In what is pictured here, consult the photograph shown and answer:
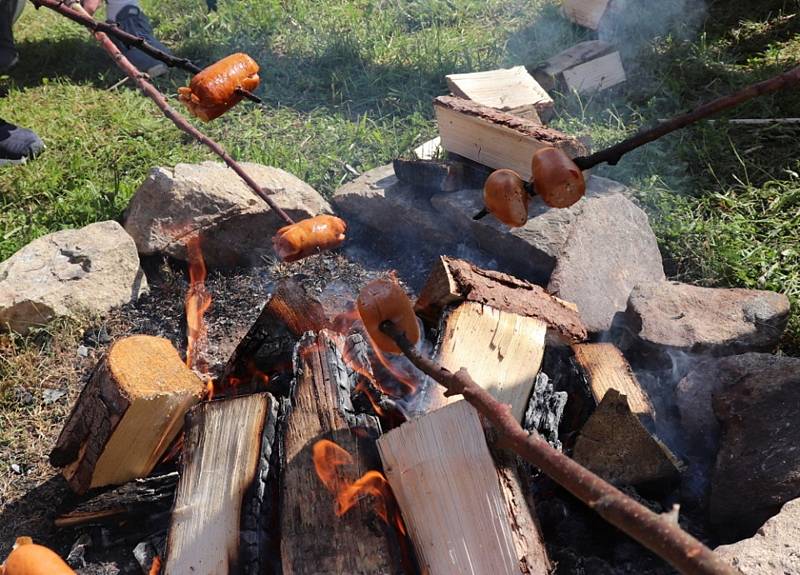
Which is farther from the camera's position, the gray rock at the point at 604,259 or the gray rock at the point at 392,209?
the gray rock at the point at 392,209

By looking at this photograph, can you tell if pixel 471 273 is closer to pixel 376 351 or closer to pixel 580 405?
pixel 376 351

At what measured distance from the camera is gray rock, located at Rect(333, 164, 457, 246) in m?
4.31

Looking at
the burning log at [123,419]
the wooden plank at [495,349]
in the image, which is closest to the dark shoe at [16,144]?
the burning log at [123,419]

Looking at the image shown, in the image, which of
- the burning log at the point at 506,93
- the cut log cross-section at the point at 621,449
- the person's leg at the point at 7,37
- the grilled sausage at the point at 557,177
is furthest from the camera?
the person's leg at the point at 7,37

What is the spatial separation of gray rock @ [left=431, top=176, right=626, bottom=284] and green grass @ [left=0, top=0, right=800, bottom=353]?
79 cm

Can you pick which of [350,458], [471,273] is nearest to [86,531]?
[350,458]

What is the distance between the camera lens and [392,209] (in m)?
4.41

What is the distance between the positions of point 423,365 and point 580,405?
1141 mm

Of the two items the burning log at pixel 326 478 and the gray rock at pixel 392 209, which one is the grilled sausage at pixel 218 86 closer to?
the gray rock at pixel 392 209

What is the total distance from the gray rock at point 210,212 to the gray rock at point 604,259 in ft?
5.42

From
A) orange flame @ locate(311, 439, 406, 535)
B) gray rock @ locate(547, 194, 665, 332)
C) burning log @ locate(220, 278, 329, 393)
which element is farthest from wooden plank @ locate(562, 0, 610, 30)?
orange flame @ locate(311, 439, 406, 535)

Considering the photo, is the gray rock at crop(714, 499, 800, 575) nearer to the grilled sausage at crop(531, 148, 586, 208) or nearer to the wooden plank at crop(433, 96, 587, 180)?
the grilled sausage at crop(531, 148, 586, 208)

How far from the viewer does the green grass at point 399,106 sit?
445cm

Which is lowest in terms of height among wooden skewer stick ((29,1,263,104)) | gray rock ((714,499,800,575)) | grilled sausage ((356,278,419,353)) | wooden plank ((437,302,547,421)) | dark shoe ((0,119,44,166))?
gray rock ((714,499,800,575))
